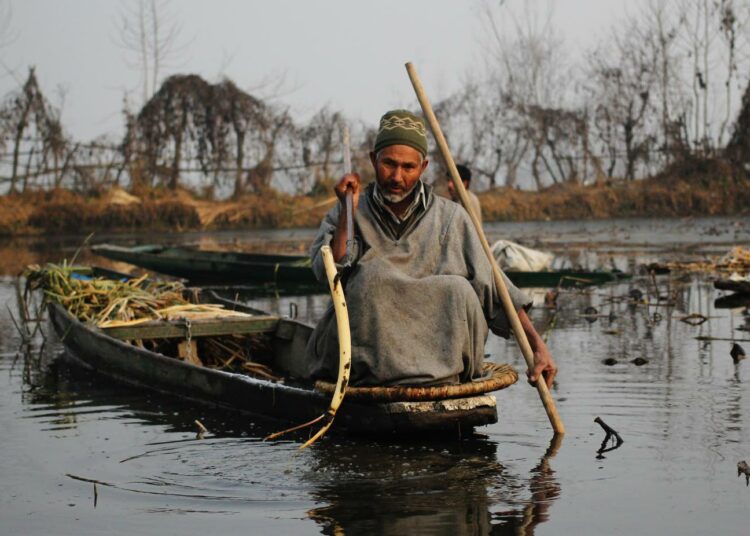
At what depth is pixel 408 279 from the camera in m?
4.60

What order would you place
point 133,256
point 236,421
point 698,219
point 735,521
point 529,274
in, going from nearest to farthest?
point 735,521
point 236,421
point 529,274
point 133,256
point 698,219

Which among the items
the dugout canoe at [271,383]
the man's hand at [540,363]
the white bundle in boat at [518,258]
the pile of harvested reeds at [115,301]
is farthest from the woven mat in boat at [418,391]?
the white bundle in boat at [518,258]

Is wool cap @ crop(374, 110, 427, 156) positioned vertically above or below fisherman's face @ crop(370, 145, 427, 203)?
above

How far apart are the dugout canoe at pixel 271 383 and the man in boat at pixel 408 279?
0.11 meters

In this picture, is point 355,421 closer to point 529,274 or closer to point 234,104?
point 529,274

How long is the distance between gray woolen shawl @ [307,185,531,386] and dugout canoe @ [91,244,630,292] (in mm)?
7151

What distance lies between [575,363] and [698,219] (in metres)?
20.1

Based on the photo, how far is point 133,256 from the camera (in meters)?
14.7

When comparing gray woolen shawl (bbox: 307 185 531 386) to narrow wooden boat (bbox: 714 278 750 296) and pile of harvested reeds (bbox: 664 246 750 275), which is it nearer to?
narrow wooden boat (bbox: 714 278 750 296)

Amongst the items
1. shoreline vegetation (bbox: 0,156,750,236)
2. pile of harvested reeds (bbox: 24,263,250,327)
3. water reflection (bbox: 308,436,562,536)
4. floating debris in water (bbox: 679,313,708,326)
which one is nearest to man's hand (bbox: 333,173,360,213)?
water reflection (bbox: 308,436,562,536)

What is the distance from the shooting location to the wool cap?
455 cm

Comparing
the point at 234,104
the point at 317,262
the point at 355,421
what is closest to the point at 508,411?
the point at 355,421

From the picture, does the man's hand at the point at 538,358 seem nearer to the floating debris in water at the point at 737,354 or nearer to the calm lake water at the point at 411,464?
the calm lake water at the point at 411,464

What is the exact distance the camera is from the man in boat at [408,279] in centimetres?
457
